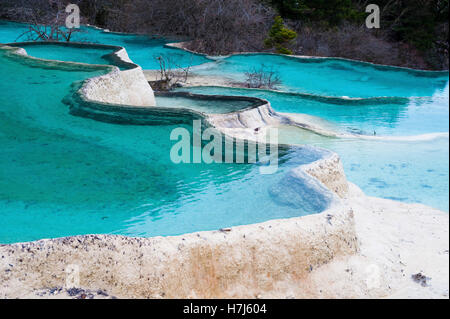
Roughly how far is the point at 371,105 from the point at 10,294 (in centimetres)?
781

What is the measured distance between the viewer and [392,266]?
153 inches

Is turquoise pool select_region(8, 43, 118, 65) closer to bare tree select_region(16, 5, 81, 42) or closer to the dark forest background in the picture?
bare tree select_region(16, 5, 81, 42)

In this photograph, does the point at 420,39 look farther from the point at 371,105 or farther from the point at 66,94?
the point at 66,94

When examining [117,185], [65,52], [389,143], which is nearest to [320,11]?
[65,52]

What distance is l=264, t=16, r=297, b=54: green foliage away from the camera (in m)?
14.5

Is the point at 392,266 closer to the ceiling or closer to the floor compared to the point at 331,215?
closer to the floor

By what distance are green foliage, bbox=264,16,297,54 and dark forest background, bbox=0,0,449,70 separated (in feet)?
2.53

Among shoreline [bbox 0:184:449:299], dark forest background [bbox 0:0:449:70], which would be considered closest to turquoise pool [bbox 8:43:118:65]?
dark forest background [bbox 0:0:449:70]

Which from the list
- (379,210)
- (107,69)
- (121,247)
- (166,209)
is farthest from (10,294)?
(107,69)

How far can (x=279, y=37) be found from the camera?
47.9ft
